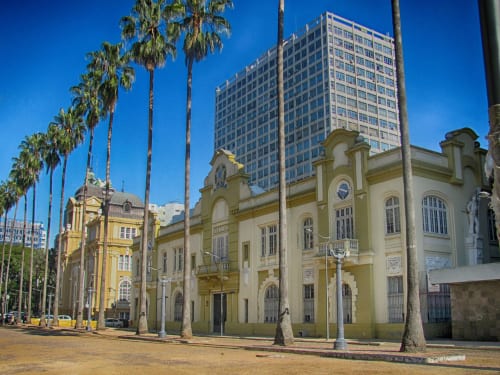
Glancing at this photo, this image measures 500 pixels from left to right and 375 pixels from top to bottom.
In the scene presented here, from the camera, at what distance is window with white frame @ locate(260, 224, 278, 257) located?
3928 centimetres

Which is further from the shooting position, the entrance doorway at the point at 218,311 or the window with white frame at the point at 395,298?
the entrance doorway at the point at 218,311

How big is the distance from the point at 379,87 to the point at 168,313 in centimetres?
7467

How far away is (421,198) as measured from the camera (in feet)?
98.9

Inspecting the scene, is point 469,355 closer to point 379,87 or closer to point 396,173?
point 396,173

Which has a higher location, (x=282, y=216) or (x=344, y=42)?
(x=344, y=42)

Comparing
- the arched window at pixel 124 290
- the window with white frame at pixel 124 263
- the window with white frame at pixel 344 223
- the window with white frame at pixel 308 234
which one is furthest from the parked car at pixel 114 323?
the window with white frame at pixel 344 223

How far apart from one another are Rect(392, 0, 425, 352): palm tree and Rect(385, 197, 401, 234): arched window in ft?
33.9

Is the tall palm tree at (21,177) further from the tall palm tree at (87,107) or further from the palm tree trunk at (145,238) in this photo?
the palm tree trunk at (145,238)

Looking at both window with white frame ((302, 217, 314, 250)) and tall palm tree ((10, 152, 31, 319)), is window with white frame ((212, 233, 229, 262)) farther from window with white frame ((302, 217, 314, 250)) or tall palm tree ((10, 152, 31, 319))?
tall palm tree ((10, 152, 31, 319))

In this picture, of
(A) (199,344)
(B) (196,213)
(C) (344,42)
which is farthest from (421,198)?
(C) (344,42)

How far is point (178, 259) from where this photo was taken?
51.8 metres

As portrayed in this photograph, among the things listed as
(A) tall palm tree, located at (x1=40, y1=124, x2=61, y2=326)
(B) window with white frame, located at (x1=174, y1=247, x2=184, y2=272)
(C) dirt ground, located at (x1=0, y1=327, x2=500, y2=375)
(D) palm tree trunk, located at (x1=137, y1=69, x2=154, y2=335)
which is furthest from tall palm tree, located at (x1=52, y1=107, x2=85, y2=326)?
(C) dirt ground, located at (x1=0, y1=327, x2=500, y2=375)

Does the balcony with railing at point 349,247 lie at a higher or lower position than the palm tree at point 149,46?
lower

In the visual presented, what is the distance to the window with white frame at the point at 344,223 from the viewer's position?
108 feet
